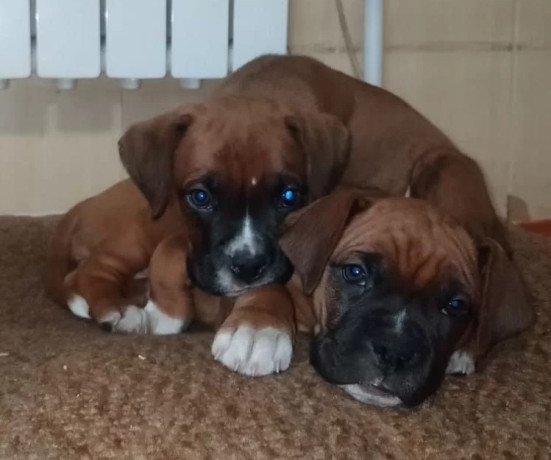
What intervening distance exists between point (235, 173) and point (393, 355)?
1.71 feet

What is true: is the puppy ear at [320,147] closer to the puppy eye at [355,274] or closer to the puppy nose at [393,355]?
the puppy eye at [355,274]

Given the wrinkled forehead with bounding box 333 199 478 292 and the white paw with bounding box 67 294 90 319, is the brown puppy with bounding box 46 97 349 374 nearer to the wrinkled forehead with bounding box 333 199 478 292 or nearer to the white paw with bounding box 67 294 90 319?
the white paw with bounding box 67 294 90 319

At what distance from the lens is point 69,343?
178 cm

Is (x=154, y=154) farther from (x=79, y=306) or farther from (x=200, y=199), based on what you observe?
(x=79, y=306)

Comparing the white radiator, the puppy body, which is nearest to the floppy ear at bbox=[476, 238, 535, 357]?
the puppy body

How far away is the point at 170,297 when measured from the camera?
1936 millimetres

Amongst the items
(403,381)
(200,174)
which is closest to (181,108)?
(200,174)

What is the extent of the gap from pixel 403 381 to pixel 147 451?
1.27 ft

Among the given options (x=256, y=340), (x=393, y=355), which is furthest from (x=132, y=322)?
(x=393, y=355)

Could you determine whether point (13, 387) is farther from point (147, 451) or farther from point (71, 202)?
point (71, 202)

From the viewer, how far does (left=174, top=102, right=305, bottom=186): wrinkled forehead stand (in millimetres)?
1895

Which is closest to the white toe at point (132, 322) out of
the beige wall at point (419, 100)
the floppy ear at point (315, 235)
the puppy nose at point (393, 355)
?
the floppy ear at point (315, 235)

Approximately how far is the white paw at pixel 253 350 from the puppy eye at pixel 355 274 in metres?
0.14

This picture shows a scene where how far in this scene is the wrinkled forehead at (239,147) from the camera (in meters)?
1.89
